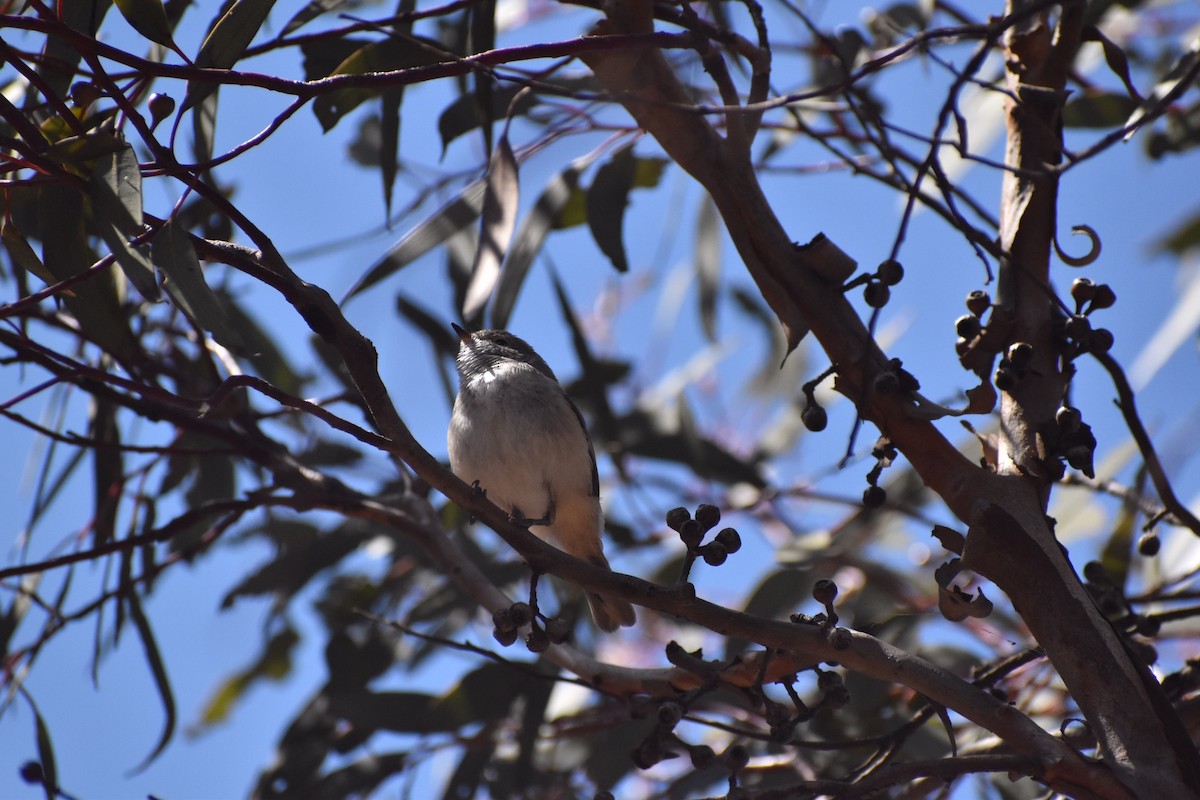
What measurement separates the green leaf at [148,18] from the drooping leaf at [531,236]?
0.93 m

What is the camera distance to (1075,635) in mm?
1424

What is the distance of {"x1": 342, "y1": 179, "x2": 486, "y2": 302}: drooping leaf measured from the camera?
2439mm

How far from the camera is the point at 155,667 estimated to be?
2338 mm

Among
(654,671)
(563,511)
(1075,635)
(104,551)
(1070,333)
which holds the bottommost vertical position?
(1075,635)

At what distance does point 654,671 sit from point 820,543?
1.38 m

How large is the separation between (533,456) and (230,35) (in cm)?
136

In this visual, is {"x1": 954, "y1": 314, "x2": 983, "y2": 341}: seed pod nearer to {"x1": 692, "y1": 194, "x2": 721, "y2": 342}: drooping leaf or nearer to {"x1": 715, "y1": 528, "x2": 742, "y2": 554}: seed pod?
{"x1": 715, "y1": 528, "x2": 742, "y2": 554}: seed pod

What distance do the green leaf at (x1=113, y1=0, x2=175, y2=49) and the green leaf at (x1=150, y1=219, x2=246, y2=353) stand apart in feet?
1.09

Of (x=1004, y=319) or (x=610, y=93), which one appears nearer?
(x=1004, y=319)

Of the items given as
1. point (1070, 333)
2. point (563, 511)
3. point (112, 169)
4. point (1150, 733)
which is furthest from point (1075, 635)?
point (563, 511)

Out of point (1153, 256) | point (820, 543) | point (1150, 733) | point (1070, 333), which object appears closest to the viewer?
point (1150, 733)

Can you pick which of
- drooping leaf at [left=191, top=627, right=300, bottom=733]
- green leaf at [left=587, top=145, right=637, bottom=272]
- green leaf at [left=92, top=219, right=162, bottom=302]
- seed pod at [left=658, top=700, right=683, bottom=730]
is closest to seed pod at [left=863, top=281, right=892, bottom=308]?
seed pod at [left=658, top=700, right=683, bottom=730]

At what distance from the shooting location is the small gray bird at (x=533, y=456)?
9.04ft

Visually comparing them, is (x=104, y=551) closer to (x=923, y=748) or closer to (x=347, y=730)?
(x=347, y=730)
